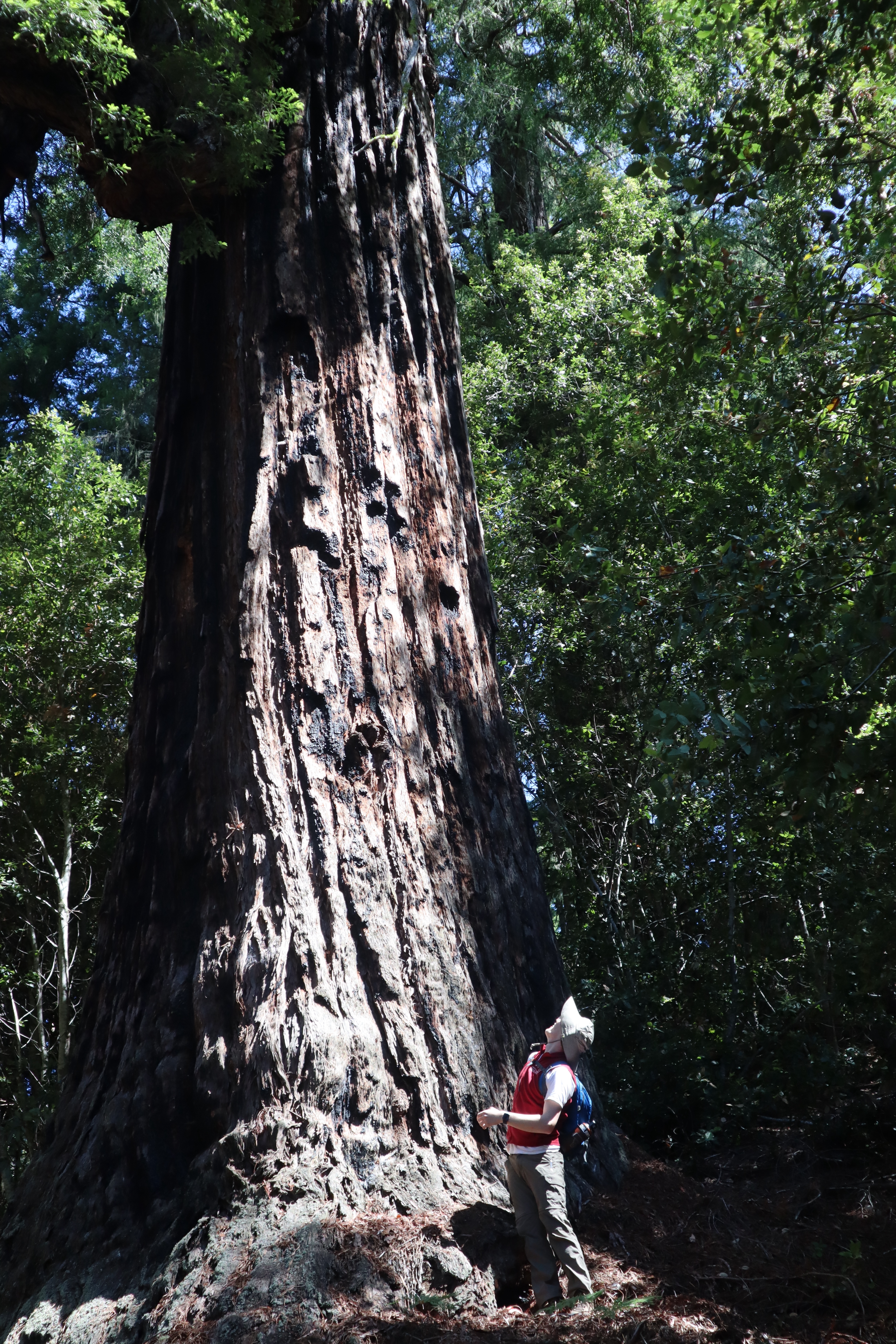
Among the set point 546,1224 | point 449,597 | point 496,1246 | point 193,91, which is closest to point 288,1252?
point 496,1246

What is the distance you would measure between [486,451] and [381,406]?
555 centimetres

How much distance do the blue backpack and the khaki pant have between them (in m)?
0.13

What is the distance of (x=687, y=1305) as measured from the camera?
3150 mm

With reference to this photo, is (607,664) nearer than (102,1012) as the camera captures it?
No

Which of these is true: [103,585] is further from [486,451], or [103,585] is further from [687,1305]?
[687,1305]

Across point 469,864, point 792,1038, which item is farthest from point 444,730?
point 792,1038

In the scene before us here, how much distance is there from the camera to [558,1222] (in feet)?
10.9

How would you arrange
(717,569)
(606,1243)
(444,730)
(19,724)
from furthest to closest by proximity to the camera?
(19,724)
(717,569)
(444,730)
(606,1243)

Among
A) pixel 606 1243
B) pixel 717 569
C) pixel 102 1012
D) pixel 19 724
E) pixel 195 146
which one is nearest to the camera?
pixel 606 1243

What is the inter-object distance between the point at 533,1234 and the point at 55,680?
306 inches

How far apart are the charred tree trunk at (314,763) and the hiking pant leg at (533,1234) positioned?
157 millimetres

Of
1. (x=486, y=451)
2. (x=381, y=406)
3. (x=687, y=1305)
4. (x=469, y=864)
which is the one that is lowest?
(x=687, y=1305)

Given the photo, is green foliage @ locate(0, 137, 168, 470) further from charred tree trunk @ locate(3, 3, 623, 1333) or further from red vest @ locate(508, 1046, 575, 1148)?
red vest @ locate(508, 1046, 575, 1148)

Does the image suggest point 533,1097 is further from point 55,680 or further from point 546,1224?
point 55,680
